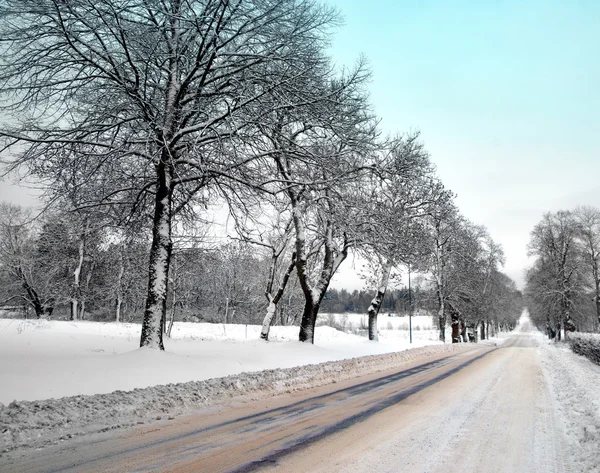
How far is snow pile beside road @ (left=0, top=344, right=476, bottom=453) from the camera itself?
16.0ft

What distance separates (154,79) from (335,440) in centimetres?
923

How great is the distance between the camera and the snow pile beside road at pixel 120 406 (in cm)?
488

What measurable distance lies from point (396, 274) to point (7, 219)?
2866cm

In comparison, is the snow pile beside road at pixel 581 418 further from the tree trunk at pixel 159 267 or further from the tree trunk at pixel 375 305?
the tree trunk at pixel 375 305

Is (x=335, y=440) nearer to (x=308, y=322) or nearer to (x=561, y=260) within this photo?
(x=308, y=322)

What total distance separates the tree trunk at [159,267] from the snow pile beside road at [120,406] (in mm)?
640

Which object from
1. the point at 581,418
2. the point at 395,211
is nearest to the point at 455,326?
the point at 395,211

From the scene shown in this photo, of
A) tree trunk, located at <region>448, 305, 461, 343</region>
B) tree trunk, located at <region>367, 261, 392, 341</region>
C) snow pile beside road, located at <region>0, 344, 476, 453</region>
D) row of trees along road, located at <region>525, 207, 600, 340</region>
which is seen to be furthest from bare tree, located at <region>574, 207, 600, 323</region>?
snow pile beside road, located at <region>0, 344, 476, 453</region>

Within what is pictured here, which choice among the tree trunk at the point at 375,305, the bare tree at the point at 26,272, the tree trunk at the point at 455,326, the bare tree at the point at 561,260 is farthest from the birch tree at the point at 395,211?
the bare tree at the point at 26,272

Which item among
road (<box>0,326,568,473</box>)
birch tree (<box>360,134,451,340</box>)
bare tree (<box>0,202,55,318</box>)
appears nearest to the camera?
road (<box>0,326,568,473</box>)

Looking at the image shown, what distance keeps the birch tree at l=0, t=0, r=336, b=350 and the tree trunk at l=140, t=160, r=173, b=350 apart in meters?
0.03

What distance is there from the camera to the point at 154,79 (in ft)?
33.5

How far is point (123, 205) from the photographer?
42.0 feet

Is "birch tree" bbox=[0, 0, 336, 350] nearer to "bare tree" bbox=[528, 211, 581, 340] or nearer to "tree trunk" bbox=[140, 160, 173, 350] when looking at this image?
"tree trunk" bbox=[140, 160, 173, 350]
